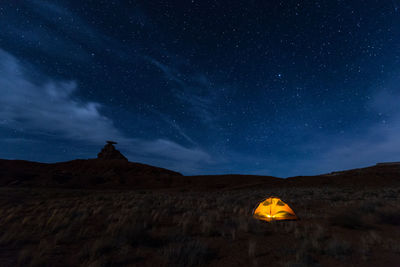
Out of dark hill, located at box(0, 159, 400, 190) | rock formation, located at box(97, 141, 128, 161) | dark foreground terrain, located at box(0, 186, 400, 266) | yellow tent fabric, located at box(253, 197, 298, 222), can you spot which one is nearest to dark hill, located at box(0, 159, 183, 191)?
dark hill, located at box(0, 159, 400, 190)

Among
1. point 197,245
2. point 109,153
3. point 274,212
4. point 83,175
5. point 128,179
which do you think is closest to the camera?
point 197,245

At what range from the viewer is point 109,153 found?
65750 millimetres

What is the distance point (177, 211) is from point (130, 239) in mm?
6131

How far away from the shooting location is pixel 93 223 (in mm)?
8391

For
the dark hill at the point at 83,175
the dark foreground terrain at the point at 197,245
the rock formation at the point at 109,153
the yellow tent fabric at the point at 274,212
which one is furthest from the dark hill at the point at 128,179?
the dark foreground terrain at the point at 197,245

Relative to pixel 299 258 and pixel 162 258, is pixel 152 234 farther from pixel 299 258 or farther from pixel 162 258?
pixel 299 258

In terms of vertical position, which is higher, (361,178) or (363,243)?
(361,178)

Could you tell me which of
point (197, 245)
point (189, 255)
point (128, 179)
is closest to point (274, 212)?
point (197, 245)

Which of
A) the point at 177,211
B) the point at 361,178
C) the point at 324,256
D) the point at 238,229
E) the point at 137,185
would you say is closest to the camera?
the point at 324,256

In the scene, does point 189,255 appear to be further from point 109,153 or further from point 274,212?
point 109,153

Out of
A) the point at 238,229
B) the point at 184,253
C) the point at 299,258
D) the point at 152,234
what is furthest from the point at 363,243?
the point at 152,234

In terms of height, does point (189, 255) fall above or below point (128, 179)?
below

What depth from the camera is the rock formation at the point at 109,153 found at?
2553 inches

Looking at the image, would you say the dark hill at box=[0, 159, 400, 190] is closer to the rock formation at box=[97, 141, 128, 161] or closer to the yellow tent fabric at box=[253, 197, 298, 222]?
the rock formation at box=[97, 141, 128, 161]
